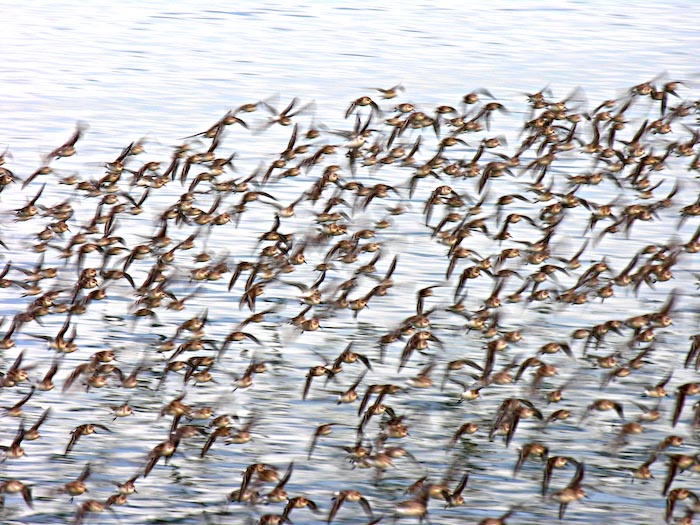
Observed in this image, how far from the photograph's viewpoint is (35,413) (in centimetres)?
2481

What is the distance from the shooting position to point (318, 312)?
30.5 m

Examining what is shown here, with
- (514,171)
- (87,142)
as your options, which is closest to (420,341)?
(514,171)

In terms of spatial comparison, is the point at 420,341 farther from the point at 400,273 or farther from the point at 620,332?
the point at 400,273

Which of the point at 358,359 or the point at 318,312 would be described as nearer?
the point at 358,359

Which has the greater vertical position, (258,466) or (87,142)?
(258,466)

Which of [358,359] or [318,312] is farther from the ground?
[358,359]

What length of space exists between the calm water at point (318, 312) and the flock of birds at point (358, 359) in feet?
0.26

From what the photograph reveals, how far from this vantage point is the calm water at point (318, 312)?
22.3 m

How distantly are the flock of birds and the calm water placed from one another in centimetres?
8

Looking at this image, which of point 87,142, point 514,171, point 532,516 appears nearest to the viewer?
point 532,516

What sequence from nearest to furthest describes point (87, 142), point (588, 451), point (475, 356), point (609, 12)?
point (588, 451)
point (475, 356)
point (87, 142)
point (609, 12)

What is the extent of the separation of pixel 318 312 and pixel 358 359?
10.6 feet

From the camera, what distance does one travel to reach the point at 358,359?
90.3ft

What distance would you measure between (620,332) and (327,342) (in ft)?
20.0
